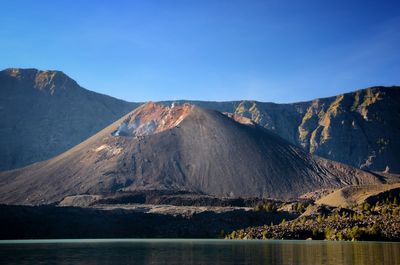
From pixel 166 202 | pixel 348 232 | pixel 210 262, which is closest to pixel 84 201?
pixel 166 202

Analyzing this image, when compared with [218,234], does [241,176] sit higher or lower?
higher

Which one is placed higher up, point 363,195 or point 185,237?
point 363,195

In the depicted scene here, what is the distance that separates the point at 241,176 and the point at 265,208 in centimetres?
5493

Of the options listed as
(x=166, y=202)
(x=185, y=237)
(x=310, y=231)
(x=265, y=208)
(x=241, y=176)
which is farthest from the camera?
(x=241, y=176)

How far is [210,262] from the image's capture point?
159 ft

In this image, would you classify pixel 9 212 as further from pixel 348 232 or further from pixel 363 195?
pixel 363 195

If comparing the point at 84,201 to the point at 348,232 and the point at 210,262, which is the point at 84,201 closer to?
the point at 348,232

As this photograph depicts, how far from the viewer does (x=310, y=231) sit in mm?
105688

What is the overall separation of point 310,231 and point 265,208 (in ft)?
121

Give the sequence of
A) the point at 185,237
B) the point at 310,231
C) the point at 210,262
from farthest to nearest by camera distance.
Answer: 1. the point at 185,237
2. the point at 310,231
3. the point at 210,262

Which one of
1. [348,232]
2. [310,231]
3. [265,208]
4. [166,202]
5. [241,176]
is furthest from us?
[241,176]

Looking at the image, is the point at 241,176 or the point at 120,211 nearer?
the point at 120,211

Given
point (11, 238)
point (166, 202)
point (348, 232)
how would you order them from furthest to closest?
point (166, 202) < point (11, 238) < point (348, 232)

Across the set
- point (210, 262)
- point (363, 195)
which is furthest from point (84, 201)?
point (210, 262)
